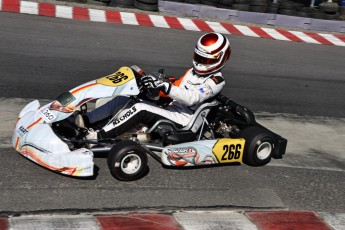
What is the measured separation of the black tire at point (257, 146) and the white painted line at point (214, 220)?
107 centimetres

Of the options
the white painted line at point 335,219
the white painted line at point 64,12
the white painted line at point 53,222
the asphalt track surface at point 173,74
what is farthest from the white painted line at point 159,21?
the white painted line at point 53,222

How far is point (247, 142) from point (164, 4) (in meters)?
7.96

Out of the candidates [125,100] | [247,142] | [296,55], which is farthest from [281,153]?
[296,55]

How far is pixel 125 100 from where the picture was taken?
568cm

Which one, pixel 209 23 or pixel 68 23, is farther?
pixel 209 23

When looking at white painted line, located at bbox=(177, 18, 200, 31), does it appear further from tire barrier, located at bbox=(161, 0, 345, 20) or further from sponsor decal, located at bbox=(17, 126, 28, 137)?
sponsor decal, located at bbox=(17, 126, 28, 137)

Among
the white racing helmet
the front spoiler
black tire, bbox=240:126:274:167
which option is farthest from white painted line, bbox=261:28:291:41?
the front spoiler

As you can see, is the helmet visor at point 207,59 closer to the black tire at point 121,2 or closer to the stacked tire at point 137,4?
the stacked tire at point 137,4

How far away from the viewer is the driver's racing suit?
5375 millimetres

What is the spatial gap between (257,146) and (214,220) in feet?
4.28

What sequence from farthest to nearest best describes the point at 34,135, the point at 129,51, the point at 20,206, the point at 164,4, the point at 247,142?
the point at 164,4 → the point at 129,51 → the point at 247,142 → the point at 34,135 → the point at 20,206

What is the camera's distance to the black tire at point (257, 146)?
5.61 meters

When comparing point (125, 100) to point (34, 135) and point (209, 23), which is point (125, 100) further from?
point (209, 23)

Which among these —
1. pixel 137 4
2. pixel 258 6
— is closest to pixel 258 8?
pixel 258 6
